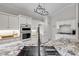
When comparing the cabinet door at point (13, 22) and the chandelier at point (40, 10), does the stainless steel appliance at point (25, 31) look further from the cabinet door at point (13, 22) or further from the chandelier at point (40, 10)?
the chandelier at point (40, 10)

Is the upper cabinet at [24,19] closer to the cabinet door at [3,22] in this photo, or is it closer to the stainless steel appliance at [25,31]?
the stainless steel appliance at [25,31]

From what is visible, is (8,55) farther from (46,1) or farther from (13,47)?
(46,1)

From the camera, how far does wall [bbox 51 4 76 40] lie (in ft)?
→ 6.19

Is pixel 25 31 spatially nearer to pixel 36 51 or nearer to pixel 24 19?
pixel 24 19

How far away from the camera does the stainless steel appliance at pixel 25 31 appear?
1935mm

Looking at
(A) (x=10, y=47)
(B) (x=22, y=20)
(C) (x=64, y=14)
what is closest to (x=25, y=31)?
(B) (x=22, y=20)

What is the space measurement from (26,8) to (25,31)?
18.1 inches

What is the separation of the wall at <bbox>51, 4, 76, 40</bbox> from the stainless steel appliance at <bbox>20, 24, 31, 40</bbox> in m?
0.49

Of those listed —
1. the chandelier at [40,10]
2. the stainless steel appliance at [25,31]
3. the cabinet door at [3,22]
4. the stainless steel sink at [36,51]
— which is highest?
the chandelier at [40,10]

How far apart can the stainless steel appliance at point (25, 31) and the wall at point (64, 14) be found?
1.59 feet

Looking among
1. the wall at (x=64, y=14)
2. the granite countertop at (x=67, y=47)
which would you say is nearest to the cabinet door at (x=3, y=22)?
the wall at (x=64, y=14)

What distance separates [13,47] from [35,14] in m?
0.79

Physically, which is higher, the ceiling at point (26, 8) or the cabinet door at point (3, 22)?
the ceiling at point (26, 8)

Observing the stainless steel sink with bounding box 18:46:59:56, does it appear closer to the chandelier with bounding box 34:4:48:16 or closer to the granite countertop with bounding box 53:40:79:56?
the granite countertop with bounding box 53:40:79:56
